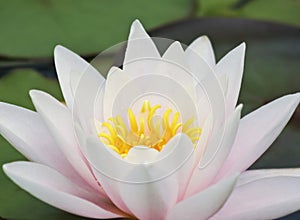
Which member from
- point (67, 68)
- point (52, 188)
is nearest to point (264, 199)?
point (52, 188)

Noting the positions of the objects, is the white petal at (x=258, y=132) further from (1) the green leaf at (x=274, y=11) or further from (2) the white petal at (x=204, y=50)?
(1) the green leaf at (x=274, y=11)

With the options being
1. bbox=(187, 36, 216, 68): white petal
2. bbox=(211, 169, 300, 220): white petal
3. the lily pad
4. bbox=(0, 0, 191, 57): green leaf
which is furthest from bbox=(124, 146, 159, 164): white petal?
bbox=(0, 0, 191, 57): green leaf

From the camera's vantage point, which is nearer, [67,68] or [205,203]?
[205,203]

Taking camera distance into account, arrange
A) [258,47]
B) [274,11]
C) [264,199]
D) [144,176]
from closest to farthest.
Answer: [144,176] → [264,199] → [258,47] → [274,11]

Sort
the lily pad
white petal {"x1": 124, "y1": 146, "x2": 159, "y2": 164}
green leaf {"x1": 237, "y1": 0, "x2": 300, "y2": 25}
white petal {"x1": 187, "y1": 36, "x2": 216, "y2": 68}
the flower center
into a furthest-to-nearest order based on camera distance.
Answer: green leaf {"x1": 237, "y1": 0, "x2": 300, "y2": 25}, the lily pad, white petal {"x1": 187, "y1": 36, "x2": 216, "y2": 68}, the flower center, white petal {"x1": 124, "y1": 146, "x2": 159, "y2": 164}

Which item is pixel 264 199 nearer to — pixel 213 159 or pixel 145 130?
pixel 213 159

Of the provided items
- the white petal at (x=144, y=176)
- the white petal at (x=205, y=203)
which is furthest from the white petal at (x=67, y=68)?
the white petal at (x=205, y=203)

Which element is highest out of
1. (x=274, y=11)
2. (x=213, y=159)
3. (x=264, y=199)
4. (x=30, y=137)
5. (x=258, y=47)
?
(x=274, y=11)

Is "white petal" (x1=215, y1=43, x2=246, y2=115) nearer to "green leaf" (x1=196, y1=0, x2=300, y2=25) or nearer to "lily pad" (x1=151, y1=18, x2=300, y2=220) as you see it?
"lily pad" (x1=151, y1=18, x2=300, y2=220)
